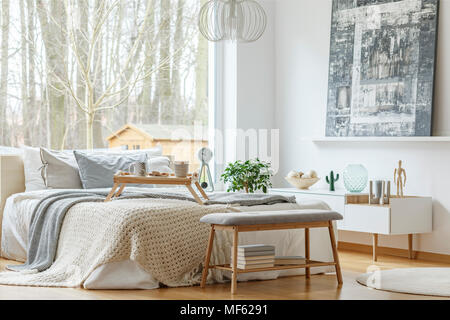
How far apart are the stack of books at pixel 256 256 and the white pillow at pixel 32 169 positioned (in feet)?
7.14

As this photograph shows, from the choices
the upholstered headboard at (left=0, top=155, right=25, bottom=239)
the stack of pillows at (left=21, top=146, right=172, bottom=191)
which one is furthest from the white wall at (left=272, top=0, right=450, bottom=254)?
the upholstered headboard at (left=0, top=155, right=25, bottom=239)

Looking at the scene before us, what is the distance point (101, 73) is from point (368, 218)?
105 inches

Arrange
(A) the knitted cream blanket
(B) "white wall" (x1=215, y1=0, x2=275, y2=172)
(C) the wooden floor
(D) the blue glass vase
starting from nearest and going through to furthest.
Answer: (C) the wooden floor, (A) the knitted cream blanket, (D) the blue glass vase, (B) "white wall" (x1=215, y1=0, x2=275, y2=172)

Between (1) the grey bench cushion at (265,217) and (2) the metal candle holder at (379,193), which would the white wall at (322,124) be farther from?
(1) the grey bench cushion at (265,217)

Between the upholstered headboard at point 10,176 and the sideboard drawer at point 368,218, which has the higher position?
the upholstered headboard at point 10,176

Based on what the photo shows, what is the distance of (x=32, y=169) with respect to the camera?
19.0 ft

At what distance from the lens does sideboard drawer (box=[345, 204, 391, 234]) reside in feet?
18.2

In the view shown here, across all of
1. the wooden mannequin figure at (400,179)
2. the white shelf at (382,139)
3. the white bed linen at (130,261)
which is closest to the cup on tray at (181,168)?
the white bed linen at (130,261)

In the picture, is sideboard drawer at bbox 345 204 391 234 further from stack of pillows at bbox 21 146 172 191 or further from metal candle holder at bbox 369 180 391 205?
stack of pillows at bbox 21 146 172 191

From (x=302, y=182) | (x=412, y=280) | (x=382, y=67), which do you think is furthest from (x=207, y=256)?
(x=382, y=67)

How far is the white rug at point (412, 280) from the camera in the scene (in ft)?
13.6

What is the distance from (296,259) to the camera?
14.9 feet

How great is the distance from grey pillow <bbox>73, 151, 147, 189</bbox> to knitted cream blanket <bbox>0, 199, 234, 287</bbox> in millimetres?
1040

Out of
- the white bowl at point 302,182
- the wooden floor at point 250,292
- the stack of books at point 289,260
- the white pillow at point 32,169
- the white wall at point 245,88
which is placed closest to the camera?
the wooden floor at point 250,292
